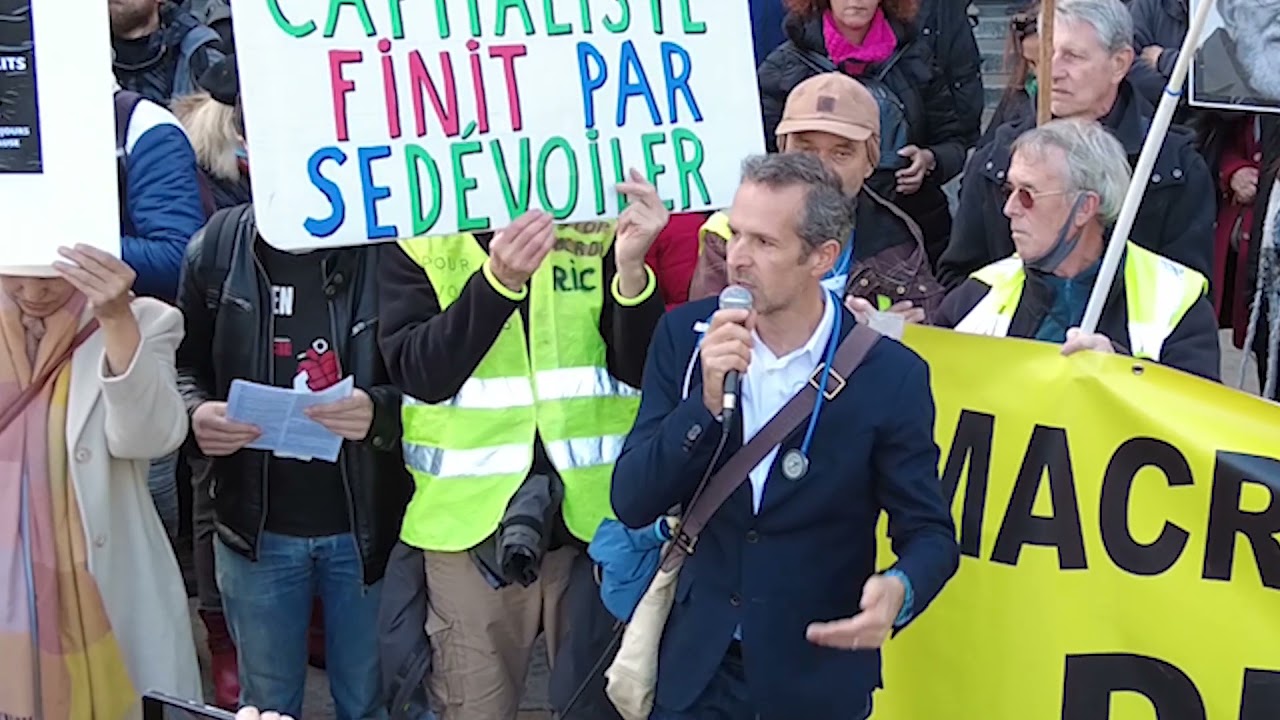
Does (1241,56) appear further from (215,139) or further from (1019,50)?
Result: (215,139)

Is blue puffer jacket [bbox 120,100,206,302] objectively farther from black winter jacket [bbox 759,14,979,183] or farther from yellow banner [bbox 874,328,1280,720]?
black winter jacket [bbox 759,14,979,183]

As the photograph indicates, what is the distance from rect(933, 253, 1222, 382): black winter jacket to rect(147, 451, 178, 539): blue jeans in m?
2.46

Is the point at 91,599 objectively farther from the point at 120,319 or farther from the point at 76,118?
the point at 76,118

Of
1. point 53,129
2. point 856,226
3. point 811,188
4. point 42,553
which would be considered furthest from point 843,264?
point 42,553

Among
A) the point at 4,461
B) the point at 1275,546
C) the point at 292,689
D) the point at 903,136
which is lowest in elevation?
the point at 292,689

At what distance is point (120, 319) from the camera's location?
11.9 feet

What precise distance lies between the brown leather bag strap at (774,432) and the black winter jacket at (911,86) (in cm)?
215

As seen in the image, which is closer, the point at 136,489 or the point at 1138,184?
the point at 1138,184

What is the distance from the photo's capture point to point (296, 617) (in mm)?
4195

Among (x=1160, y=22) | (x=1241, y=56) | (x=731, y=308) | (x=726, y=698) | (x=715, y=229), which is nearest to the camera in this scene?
(x=731, y=308)

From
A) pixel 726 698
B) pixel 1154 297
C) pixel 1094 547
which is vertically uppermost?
pixel 1154 297

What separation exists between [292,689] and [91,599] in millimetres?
678

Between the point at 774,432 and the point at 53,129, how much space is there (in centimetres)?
159

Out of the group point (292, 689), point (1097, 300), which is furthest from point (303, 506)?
point (1097, 300)
